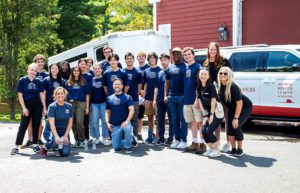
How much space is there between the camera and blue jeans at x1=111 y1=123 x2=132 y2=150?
25.9 feet

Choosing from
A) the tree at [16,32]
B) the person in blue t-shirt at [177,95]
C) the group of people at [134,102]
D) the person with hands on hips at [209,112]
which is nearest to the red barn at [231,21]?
the tree at [16,32]

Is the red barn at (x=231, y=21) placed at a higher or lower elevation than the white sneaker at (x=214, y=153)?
higher

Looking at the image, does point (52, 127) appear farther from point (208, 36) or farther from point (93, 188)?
A: point (208, 36)

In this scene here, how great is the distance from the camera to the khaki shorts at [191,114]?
7.55 m

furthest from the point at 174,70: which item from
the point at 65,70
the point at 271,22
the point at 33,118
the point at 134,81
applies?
the point at 271,22

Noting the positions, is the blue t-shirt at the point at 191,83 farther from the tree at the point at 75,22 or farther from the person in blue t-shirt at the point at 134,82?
the tree at the point at 75,22

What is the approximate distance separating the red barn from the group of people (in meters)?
7.54

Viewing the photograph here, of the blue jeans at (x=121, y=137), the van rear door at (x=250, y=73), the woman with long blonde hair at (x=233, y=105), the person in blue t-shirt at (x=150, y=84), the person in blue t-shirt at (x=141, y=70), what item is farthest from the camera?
the van rear door at (x=250, y=73)

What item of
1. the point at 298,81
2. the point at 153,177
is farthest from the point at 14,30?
the point at 153,177

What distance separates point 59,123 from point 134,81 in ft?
5.78

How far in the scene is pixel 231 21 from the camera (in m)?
15.8

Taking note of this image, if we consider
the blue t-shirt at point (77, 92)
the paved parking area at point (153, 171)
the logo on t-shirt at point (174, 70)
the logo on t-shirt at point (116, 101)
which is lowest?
the paved parking area at point (153, 171)

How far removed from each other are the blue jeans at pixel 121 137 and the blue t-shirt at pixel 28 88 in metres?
1.66

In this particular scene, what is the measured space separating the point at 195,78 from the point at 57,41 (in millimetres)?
20201
